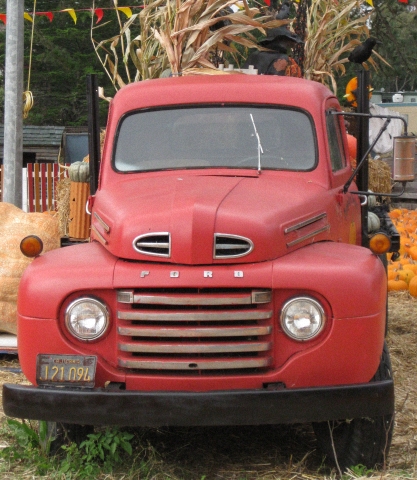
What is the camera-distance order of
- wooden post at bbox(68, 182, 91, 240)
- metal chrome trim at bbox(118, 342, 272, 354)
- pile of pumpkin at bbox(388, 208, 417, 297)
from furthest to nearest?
pile of pumpkin at bbox(388, 208, 417, 297) < wooden post at bbox(68, 182, 91, 240) < metal chrome trim at bbox(118, 342, 272, 354)

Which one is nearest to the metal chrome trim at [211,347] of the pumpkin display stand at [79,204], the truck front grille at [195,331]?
the truck front grille at [195,331]

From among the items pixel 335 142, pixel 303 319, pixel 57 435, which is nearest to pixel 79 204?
pixel 335 142

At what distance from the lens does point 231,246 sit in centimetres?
426

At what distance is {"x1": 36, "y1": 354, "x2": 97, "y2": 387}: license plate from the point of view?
4.17m

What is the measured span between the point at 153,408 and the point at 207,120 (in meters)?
2.09

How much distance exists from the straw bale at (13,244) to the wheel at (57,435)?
2.24m

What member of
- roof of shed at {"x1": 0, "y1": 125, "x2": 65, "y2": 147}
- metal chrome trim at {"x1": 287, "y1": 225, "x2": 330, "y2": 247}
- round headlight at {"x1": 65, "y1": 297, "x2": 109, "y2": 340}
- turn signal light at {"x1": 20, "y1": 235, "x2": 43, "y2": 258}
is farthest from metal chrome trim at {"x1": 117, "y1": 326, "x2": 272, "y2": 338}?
roof of shed at {"x1": 0, "y1": 125, "x2": 65, "y2": 147}

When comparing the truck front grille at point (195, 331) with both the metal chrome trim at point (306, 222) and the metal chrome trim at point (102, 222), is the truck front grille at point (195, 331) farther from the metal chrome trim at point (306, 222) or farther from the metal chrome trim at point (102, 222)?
the metal chrome trim at point (102, 222)

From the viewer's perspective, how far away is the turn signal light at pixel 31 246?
4.56 m

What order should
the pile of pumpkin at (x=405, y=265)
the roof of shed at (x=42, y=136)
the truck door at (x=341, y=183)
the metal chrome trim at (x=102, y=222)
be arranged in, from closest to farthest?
the metal chrome trim at (x=102, y=222), the truck door at (x=341, y=183), the pile of pumpkin at (x=405, y=265), the roof of shed at (x=42, y=136)

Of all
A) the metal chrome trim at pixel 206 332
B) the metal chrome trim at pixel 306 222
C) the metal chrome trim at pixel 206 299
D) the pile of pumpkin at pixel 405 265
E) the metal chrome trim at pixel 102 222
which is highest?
the metal chrome trim at pixel 306 222

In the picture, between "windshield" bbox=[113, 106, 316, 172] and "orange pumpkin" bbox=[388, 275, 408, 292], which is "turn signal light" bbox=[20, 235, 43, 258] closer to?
"windshield" bbox=[113, 106, 316, 172]

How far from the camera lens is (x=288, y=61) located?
8.86 metres

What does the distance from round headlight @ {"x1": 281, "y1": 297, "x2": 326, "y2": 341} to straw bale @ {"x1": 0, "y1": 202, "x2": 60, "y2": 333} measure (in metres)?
3.31
